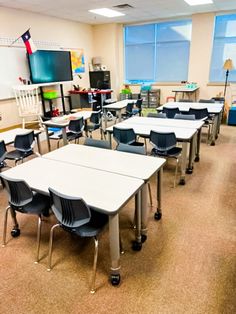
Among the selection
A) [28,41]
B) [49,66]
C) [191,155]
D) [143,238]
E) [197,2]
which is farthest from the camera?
[49,66]

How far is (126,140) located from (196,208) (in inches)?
53.9

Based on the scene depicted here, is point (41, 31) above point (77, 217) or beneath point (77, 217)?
above

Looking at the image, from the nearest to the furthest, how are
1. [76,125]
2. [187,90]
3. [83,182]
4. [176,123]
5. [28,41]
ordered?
[83,182] → [176,123] → [76,125] → [28,41] → [187,90]

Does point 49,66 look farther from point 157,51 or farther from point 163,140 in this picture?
point 163,140

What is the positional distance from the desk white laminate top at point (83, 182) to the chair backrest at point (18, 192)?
0.22 feet

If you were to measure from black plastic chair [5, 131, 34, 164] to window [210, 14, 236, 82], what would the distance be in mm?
6134

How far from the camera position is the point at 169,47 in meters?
7.82

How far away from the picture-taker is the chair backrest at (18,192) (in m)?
1.92

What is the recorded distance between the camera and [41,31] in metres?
6.43

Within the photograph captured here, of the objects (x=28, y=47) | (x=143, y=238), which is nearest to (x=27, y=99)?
(x=28, y=47)

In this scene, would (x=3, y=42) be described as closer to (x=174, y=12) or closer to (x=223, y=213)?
(x=174, y=12)

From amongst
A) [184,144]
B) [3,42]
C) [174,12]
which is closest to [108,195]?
[184,144]

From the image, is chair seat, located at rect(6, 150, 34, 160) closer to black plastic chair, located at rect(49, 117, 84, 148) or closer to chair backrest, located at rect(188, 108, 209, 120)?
black plastic chair, located at rect(49, 117, 84, 148)

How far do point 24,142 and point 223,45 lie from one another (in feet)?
21.2
